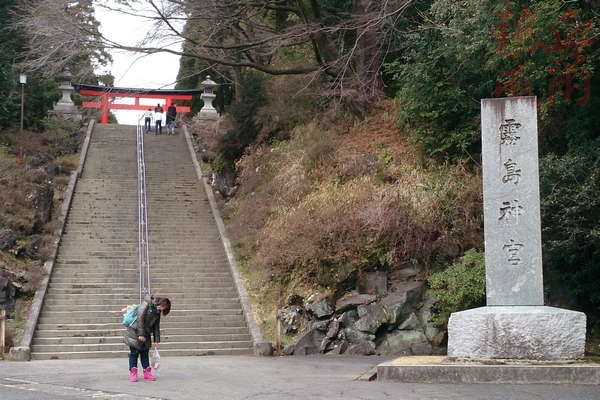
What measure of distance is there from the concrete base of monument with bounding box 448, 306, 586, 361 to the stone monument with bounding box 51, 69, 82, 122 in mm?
25715

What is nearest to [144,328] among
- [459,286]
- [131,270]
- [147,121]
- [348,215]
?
[459,286]

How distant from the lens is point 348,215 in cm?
1634

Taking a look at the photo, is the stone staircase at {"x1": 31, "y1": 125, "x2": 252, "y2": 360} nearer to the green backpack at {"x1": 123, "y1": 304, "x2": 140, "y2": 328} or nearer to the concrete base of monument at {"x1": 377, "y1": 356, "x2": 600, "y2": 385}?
the green backpack at {"x1": 123, "y1": 304, "x2": 140, "y2": 328}

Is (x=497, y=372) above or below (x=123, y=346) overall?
above

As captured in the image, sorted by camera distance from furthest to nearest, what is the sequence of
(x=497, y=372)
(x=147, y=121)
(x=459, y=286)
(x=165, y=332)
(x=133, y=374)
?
(x=147, y=121) → (x=165, y=332) → (x=459, y=286) → (x=133, y=374) → (x=497, y=372)

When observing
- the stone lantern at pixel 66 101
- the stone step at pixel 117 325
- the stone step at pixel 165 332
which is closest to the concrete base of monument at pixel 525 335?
the stone step at pixel 165 332

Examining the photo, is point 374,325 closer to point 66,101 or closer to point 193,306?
point 193,306

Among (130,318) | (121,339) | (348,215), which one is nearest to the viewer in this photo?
(130,318)

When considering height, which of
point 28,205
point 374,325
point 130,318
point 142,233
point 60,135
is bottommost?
point 374,325

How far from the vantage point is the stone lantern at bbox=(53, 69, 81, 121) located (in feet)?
105

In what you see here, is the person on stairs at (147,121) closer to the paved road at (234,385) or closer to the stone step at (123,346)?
the stone step at (123,346)

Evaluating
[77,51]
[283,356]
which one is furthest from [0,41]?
[283,356]

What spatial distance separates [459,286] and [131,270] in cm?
846

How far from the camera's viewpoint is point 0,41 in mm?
28797
